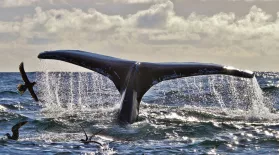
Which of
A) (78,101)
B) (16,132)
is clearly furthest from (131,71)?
(78,101)

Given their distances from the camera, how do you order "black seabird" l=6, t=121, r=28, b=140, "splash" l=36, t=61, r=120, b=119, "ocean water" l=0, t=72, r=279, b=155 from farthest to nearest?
"splash" l=36, t=61, r=120, b=119
"black seabird" l=6, t=121, r=28, b=140
"ocean water" l=0, t=72, r=279, b=155

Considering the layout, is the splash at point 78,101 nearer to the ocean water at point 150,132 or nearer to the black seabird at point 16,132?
the ocean water at point 150,132

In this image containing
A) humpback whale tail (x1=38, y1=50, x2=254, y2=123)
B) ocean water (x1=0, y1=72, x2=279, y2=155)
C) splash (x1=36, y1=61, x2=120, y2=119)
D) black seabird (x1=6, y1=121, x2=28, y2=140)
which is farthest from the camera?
splash (x1=36, y1=61, x2=120, y2=119)

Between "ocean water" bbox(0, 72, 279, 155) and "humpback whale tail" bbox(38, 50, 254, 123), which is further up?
"humpback whale tail" bbox(38, 50, 254, 123)

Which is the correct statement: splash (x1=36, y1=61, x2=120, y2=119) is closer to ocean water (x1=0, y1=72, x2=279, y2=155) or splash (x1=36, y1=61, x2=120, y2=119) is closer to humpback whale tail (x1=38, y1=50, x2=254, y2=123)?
ocean water (x1=0, y1=72, x2=279, y2=155)

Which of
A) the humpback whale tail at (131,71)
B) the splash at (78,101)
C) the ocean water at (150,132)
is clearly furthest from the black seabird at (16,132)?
the humpback whale tail at (131,71)

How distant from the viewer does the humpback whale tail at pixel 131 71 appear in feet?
37.1

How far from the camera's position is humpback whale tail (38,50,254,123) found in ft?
37.1

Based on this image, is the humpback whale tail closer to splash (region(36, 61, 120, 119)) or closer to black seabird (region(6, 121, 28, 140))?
splash (region(36, 61, 120, 119))

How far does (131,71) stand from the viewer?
1198 centimetres

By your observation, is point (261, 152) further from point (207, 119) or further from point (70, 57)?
point (70, 57)

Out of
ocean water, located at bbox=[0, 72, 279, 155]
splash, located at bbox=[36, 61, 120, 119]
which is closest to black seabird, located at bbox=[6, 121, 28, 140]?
ocean water, located at bbox=[0, 72, 279, 155]

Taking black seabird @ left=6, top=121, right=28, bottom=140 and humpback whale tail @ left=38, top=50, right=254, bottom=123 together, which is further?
humpback whale tail @ left=38, top=50, right=254, bottom=123

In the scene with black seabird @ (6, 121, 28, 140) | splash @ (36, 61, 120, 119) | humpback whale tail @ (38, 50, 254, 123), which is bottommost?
black seabird @ (6, 121, 28, 140)
